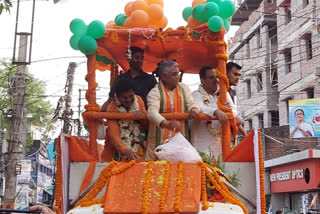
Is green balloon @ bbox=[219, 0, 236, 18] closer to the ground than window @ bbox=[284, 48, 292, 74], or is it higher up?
closer to the ground

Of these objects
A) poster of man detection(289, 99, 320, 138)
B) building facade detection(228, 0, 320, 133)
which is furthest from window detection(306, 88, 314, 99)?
poster of man detection(289, 99, 320, 138)

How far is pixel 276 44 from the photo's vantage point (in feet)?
90.9

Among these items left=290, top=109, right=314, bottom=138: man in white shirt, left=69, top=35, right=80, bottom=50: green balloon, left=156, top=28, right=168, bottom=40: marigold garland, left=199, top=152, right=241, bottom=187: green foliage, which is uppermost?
left=290, top=109, right=314, bottom=138: man in white shirt

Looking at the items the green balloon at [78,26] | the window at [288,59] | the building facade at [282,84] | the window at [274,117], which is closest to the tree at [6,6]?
the green balloon at [78,26]

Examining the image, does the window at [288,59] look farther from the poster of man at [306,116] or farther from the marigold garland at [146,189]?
the marigold garland at [146,189]

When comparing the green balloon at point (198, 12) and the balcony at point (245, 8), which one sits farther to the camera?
the balcony at point (245, 8)

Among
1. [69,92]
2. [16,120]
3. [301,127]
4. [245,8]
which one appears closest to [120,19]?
[16,120]

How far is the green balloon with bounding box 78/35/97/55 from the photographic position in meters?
5.16

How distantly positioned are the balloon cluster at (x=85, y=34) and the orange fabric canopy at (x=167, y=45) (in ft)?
0.51

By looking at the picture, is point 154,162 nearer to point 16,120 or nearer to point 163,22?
point 163,22

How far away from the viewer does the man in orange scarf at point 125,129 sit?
5.02 meters

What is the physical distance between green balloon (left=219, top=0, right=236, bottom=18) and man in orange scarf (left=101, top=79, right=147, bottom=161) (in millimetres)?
1280

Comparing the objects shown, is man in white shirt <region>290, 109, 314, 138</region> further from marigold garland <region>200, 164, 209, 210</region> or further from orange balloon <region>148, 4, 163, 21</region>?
marigold garland <region>200, 164, 209, 210</region>

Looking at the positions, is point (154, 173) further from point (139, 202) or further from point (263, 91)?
point (263, 91)
